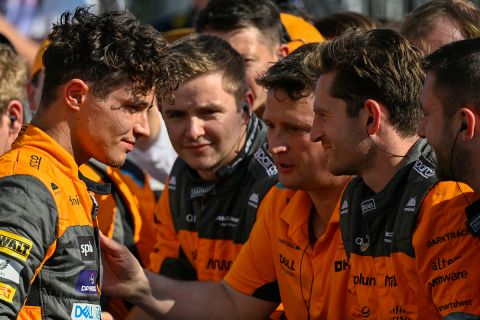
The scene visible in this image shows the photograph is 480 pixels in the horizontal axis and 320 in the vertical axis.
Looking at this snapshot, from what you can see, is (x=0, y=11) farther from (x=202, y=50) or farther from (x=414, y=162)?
(x=414, y=162)

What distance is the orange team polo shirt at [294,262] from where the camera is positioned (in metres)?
4.42

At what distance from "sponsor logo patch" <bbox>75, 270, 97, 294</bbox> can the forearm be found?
3.82 feet

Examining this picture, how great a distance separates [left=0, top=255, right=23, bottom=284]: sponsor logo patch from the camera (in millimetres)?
3309

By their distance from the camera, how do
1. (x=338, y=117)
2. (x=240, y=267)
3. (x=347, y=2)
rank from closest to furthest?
(x=338, y=117)
(x=240, y=267)
(x=347, y=2)

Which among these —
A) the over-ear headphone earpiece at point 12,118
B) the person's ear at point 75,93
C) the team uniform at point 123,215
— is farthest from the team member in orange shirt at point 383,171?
the over-ear headphone earpiece at point 12,118

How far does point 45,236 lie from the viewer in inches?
135

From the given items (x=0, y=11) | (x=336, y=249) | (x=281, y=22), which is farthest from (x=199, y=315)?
(x=0, y=11)

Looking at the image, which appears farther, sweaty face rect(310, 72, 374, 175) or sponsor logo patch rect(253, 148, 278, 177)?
sponsor logo patch rect(253, 148, 278, 177)

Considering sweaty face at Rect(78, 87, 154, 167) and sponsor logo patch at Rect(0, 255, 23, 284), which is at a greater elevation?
sweaty face at Rect(78, 87, 154, 167)

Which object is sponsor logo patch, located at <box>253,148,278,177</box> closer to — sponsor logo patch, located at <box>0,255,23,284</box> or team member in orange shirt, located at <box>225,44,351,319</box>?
team member in orange shirt, located at <box>225,44,351,319</box>

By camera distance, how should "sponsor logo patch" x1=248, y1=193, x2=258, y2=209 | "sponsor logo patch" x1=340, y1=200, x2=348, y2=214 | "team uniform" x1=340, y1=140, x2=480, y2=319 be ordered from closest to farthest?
1. "team uniform" x1=340, y1=140, x2=480, y2=319
2. "sponsor logo patch" x1=340, y1=200, x2=348, y2=214
3. "sponsor logo patch" x1=248, y1=193, x2=258, y2=209

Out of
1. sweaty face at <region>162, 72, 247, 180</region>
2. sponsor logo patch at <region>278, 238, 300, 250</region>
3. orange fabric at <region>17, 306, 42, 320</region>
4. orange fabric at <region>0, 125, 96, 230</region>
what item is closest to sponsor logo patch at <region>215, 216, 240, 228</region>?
sweaty face at <region>162, 72, 247, 180</region>

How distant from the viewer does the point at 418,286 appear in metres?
3.96

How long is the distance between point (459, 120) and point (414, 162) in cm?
42
